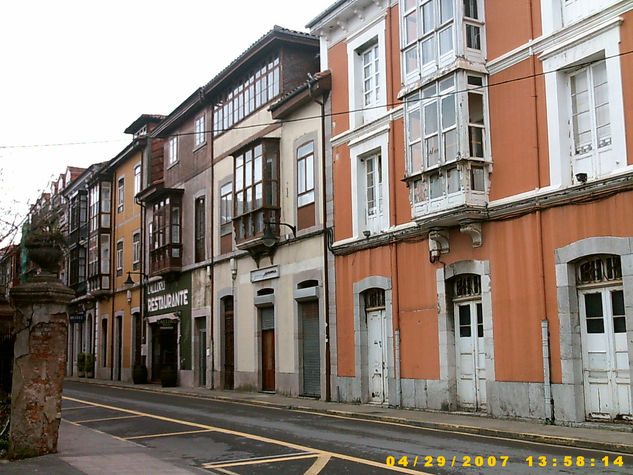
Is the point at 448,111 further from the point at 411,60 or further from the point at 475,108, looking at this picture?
the point at 411,60

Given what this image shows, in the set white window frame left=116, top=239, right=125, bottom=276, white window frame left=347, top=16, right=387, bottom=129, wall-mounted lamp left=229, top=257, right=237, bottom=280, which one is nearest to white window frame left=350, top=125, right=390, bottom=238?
white window frame left=347, top=16, right=387, bottom=129

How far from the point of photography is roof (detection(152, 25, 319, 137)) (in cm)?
2556

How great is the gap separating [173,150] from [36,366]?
84.5 ft

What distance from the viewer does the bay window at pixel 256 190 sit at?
83.5 feet

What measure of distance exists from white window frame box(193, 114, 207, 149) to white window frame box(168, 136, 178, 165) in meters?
2.21

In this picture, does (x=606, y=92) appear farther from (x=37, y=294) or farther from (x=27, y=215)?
(x=27, y=215)

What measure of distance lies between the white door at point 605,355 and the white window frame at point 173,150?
24.0m

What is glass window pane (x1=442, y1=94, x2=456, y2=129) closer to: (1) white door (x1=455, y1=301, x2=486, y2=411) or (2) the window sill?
(1) white door (x1=455, y1=301, x2=486, y2=411)

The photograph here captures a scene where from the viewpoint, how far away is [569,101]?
15109 mm

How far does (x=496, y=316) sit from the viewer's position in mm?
16297

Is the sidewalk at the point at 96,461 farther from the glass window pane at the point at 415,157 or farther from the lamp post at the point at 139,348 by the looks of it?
the lamp post at the point at 139,348

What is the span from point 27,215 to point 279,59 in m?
9.71

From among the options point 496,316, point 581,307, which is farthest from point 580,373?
point 496,316

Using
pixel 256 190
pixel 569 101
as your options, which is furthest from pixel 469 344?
pixel 256 190
